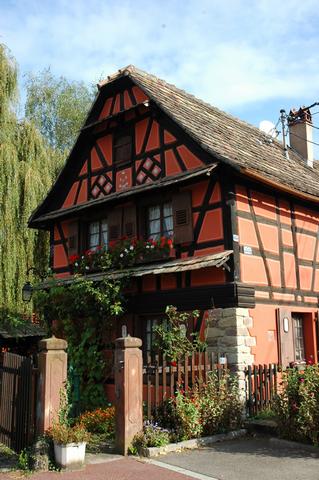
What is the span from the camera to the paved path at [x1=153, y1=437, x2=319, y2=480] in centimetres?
662

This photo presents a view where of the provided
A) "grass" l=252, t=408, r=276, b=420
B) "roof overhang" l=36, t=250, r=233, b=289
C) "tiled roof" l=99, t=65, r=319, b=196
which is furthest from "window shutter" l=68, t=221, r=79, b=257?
"grass" l=252, t=408, r=276, b=420

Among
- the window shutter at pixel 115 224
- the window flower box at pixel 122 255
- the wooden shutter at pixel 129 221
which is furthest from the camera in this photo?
the window shutter at pixel 115 224

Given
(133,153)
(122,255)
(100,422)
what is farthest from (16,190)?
(100,422)

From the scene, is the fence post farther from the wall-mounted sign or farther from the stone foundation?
the wall-mounted sign

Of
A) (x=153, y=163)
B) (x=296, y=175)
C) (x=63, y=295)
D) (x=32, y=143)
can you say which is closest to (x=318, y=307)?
(x=296, y=175)

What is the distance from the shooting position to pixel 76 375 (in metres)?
12.1

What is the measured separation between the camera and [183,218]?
37.2ft

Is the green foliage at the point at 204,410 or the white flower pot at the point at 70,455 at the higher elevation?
the green foliage at the point at 204,410

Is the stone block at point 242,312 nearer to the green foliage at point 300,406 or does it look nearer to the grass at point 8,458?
the green foliage at point 300,406

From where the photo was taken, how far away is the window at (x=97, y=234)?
13.8 meters

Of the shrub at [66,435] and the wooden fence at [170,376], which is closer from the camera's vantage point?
the shrub at [66,435]

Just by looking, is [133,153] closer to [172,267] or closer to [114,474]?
[172,267]

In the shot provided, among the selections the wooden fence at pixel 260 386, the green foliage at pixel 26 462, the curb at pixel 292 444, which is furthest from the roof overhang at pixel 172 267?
the green foliage at pixel 26 462

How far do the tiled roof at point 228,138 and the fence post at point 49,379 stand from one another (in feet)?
16.0
